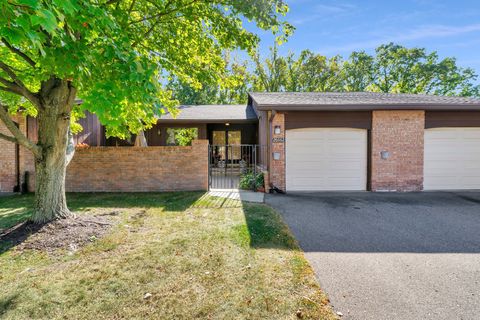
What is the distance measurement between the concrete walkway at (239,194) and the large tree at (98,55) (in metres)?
3.29

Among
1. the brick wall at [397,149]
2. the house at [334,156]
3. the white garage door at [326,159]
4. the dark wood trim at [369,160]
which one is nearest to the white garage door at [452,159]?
the house at [334,156]

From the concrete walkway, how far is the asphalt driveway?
0.50 m

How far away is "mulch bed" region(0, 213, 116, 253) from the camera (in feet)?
13.2

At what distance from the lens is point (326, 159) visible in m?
8.74

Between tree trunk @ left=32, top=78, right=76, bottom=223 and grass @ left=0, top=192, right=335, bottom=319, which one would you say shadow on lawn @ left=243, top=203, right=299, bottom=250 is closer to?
grass @ left=0, top=192, right=335, bottom=319

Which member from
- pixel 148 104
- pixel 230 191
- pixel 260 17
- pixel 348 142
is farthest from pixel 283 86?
pixel 148 104

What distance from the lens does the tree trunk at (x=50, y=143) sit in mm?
4645

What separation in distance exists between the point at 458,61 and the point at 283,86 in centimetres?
1939

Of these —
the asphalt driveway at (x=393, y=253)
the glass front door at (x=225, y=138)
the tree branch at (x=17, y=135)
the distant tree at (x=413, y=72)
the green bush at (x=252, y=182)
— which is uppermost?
the distant tree at (x=413, y=72)

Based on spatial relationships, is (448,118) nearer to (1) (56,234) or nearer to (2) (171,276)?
(2) (171,276)

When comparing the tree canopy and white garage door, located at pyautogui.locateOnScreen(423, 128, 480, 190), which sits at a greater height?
the tree canopy

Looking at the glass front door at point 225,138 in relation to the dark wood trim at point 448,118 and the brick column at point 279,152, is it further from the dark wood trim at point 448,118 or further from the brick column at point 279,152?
the dark wood trim at point 448,118

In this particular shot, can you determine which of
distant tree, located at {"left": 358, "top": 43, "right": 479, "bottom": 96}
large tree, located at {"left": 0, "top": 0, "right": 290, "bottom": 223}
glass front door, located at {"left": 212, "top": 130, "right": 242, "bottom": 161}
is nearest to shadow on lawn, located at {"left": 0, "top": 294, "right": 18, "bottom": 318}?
large tree, located at {"left": 0, "top": 0, "right": 290, "bottom": 223}

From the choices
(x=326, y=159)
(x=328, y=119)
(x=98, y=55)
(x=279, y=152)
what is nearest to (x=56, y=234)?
(x=98, y=55)
